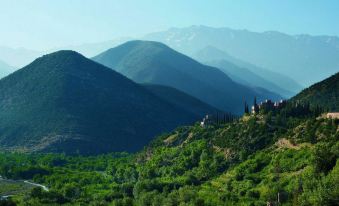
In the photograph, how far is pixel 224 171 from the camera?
112688 mm

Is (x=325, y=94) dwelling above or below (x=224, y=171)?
above

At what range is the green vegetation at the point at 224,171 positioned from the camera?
8188cm

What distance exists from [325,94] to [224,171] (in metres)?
74.4

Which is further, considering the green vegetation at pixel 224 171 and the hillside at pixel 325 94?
the hillside at pixel 325 94

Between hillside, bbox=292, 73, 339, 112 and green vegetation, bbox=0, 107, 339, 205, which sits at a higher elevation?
hillside, bbox=292, 73, 339, 112

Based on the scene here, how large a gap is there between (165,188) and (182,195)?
50.3 ft

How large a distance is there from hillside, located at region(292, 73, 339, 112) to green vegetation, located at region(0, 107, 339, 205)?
36.3 metres

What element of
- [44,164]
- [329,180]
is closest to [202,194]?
[329,180]

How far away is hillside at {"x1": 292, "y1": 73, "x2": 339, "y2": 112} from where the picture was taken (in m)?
162

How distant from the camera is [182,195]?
87.8 meters

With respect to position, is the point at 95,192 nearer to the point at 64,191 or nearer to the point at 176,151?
the point at 64,191

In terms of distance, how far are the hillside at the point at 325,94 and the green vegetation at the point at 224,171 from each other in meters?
36.3

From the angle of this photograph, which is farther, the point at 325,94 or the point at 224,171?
the point at 325,94

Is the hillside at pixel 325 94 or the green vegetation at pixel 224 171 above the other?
the hillside at pixel 325 94
